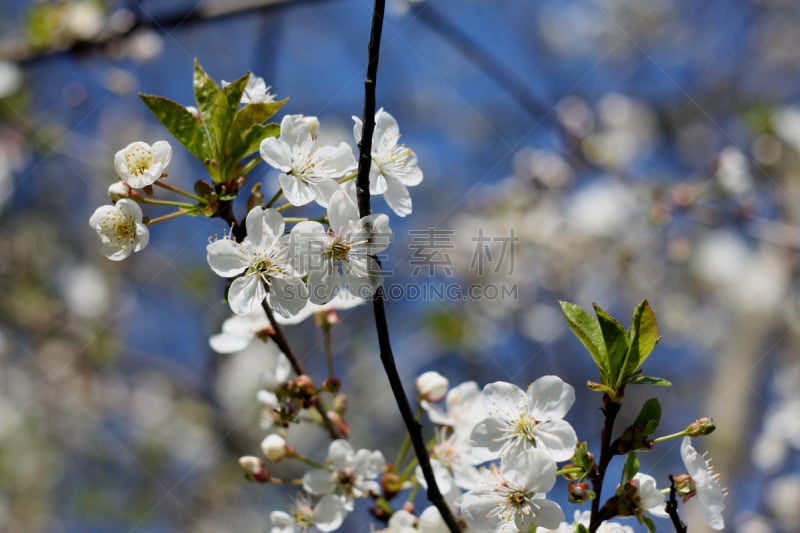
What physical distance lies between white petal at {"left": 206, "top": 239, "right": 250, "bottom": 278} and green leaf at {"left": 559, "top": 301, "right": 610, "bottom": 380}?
515 mm

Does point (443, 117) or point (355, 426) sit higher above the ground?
point (443, 117)

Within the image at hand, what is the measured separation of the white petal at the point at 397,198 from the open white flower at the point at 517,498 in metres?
0.47

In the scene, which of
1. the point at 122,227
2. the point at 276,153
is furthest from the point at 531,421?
the point at 122,227

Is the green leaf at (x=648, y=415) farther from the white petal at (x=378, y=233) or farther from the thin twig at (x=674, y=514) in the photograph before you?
the white petal at (x=378, y=233)

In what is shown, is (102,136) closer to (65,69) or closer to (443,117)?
(65,69)

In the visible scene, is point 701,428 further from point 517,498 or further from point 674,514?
point 517,498

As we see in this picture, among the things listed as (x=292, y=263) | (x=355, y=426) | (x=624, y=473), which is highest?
(x=355, y=426)

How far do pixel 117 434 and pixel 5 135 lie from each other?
93.9 inches

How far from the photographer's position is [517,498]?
1.08 m

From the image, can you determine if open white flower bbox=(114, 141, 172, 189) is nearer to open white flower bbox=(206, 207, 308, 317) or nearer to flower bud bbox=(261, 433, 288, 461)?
open white flower bbox=(206, 207, 308, 317)

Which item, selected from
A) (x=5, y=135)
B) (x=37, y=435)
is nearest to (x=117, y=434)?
A: (x=37, y=435)

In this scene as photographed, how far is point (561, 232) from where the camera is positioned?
476 centimetres

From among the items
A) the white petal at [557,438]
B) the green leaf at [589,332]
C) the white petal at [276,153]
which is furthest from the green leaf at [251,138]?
the white petal at [557,438]

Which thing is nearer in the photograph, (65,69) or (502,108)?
(65,69)
